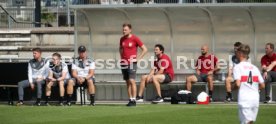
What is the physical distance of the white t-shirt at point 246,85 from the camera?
43.5 feet

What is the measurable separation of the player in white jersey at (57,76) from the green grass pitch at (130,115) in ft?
5.56

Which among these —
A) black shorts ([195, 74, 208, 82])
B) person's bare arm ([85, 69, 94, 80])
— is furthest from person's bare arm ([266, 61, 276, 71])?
person's bare arm ([85, 69, 94, 80])

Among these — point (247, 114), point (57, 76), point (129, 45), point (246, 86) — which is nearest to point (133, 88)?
point (129, 45)

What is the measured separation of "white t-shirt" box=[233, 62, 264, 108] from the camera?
13.3m

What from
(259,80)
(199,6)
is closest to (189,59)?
(199,6)

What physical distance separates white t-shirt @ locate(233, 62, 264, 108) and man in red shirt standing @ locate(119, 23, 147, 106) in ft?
25.0

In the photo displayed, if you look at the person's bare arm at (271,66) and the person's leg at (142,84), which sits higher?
the person's bare arm at (271,66)

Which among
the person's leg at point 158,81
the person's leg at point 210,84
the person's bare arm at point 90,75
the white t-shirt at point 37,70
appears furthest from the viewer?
the person's leg at point 210,84

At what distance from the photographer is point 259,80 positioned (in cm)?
1347

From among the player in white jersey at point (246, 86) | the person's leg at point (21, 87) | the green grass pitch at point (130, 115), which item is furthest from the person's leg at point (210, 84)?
the player in white jersey at point (246, 86)

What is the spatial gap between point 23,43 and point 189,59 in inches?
306

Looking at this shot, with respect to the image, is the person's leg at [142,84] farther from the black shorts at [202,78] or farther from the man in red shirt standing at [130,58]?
the black shorts at [202,78]

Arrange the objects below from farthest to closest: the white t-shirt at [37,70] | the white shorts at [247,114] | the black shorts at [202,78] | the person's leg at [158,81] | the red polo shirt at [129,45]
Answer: the black shorts at [202,78] < the white t-shirt at [37,70] < the person's leg at [158,81] < the red polo shirt at [129,45] < the white shorts at [247,114]

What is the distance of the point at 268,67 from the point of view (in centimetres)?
2297
